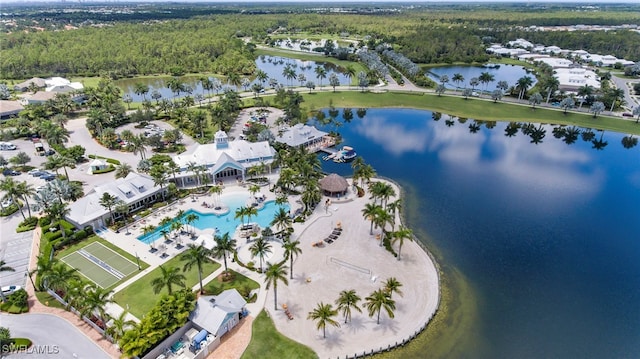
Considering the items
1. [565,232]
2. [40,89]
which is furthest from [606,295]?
[40,89]

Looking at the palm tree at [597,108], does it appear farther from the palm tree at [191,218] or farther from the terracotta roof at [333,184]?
the palm tree at [191,218]

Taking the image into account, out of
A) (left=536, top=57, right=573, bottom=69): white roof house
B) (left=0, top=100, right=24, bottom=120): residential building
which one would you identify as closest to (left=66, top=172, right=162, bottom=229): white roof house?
(left=0, top=100, right=24, bottom=120): residential building

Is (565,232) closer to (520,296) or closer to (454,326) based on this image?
(520,296)

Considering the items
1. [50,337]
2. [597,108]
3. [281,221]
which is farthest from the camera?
[597,108]

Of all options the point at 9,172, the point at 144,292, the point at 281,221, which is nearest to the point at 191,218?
the point at 144,292

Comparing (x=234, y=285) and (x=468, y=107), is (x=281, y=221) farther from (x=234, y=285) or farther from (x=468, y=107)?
(x=468, y=107)
